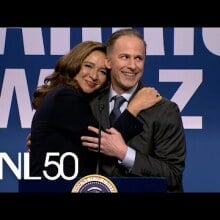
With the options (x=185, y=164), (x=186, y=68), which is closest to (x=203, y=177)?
(x=185, y=164)

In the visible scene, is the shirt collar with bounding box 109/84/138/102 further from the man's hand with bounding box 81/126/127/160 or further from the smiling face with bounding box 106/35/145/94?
the man's hand with bounding box 81/126/127/160

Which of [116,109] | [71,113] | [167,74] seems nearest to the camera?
[71,113]

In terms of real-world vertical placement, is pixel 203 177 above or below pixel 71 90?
below

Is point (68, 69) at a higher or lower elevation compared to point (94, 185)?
higher

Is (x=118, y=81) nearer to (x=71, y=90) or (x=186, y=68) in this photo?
(x=71, y=90)

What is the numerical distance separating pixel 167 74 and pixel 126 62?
0.40m

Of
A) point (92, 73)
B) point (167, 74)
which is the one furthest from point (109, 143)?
point (167, 74)

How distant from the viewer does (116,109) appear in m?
3.66

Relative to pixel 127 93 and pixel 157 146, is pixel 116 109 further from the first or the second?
pixel 157 146

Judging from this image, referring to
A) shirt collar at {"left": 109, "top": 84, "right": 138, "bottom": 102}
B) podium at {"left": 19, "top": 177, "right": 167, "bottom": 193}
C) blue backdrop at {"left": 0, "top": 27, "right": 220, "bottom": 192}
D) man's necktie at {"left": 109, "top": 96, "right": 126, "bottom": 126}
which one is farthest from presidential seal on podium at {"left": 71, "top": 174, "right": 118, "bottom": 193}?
blue backdrop at {"left": 0, "top": 27, "right": 220, "bottom": 192}

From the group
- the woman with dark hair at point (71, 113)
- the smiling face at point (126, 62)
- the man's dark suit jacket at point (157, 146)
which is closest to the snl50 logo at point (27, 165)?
the woman with dark hair at point (71, 113)

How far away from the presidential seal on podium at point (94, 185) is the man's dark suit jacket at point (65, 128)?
1.4 inches

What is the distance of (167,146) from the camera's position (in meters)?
3.55

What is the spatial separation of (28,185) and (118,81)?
1.90ft
